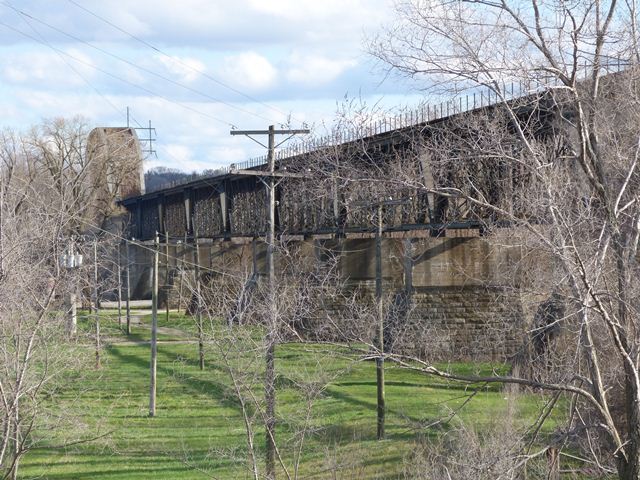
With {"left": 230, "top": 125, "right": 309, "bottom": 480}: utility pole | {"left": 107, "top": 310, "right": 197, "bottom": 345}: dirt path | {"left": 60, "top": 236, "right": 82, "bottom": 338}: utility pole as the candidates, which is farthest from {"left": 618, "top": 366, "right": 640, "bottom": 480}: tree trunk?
{"left": 107, "top": 310, "right": 197, "bottom": 345}: dirt path

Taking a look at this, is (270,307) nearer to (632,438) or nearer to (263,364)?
(263,364)

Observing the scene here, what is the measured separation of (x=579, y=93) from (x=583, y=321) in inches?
123

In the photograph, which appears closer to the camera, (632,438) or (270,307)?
(632,438)

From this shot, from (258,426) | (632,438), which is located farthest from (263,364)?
(632,438)

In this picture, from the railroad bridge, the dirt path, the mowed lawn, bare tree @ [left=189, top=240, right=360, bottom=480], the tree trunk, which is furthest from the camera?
the dirt path

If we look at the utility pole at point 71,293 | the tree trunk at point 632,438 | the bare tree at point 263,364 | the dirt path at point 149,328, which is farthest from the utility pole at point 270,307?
the dirt path at point 149,328

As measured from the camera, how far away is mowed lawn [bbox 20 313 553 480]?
1978cm

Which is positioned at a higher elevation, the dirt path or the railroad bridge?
the railroad bridge

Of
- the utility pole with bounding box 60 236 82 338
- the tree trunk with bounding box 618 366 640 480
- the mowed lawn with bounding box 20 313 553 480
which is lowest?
the mowed lawn with bounding box 20 313 553 480

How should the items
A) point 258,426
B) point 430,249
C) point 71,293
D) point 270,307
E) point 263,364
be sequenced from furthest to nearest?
point 430,249
point 258,426
point 71,293
point 263,364
point 270,307

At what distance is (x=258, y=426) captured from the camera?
24.0 metres

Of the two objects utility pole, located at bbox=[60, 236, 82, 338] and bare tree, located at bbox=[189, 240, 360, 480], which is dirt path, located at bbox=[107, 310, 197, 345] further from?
Result: bare tree, located at bbox=[189, 240, 360, 480]

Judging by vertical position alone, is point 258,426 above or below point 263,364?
below

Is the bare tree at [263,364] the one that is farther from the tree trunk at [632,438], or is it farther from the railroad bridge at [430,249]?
the tree trunk at [632,438]
